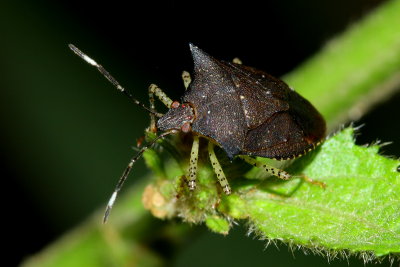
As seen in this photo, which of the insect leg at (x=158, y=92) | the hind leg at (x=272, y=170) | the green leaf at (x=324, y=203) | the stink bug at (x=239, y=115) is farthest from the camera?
the insect leg at (x=158, y=92)

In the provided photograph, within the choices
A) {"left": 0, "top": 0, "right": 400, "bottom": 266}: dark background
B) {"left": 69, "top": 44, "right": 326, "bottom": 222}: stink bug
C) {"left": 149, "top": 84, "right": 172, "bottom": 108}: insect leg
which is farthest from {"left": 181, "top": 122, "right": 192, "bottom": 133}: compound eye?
{"left": 0, "top": 0, "right": 400, "bottom": 266}: dark background

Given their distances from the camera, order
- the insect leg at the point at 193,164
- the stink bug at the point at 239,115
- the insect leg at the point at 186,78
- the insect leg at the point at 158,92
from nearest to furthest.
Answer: the insect leg at the point at 193,164
the stink bug at the point at 239,115
the insect leg at the point at 158,92
the insect leg at the point at 186,78

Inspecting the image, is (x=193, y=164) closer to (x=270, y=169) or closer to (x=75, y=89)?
(x=270, y=169)

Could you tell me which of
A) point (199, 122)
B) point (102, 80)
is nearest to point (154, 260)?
point (199, 122)

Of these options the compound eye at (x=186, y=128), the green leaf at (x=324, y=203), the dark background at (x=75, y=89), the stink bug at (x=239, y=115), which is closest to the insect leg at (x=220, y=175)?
the green leaf at (x=324, y=203)

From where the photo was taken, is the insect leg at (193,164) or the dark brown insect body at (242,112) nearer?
the insect leg at (193,164)

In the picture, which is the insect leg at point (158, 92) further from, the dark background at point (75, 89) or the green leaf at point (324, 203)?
the dark background at point (75, 89)

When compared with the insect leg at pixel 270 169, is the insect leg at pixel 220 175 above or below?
above

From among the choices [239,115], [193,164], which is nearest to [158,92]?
[239,115]

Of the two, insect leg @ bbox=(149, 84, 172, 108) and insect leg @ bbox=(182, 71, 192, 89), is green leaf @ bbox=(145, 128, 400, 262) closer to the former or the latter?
insect leg @ bbox=(149, 84, 172, 108)

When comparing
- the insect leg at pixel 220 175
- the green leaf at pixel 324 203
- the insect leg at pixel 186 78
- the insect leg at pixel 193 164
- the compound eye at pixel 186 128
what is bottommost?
the green leaf at pixel 324 203
